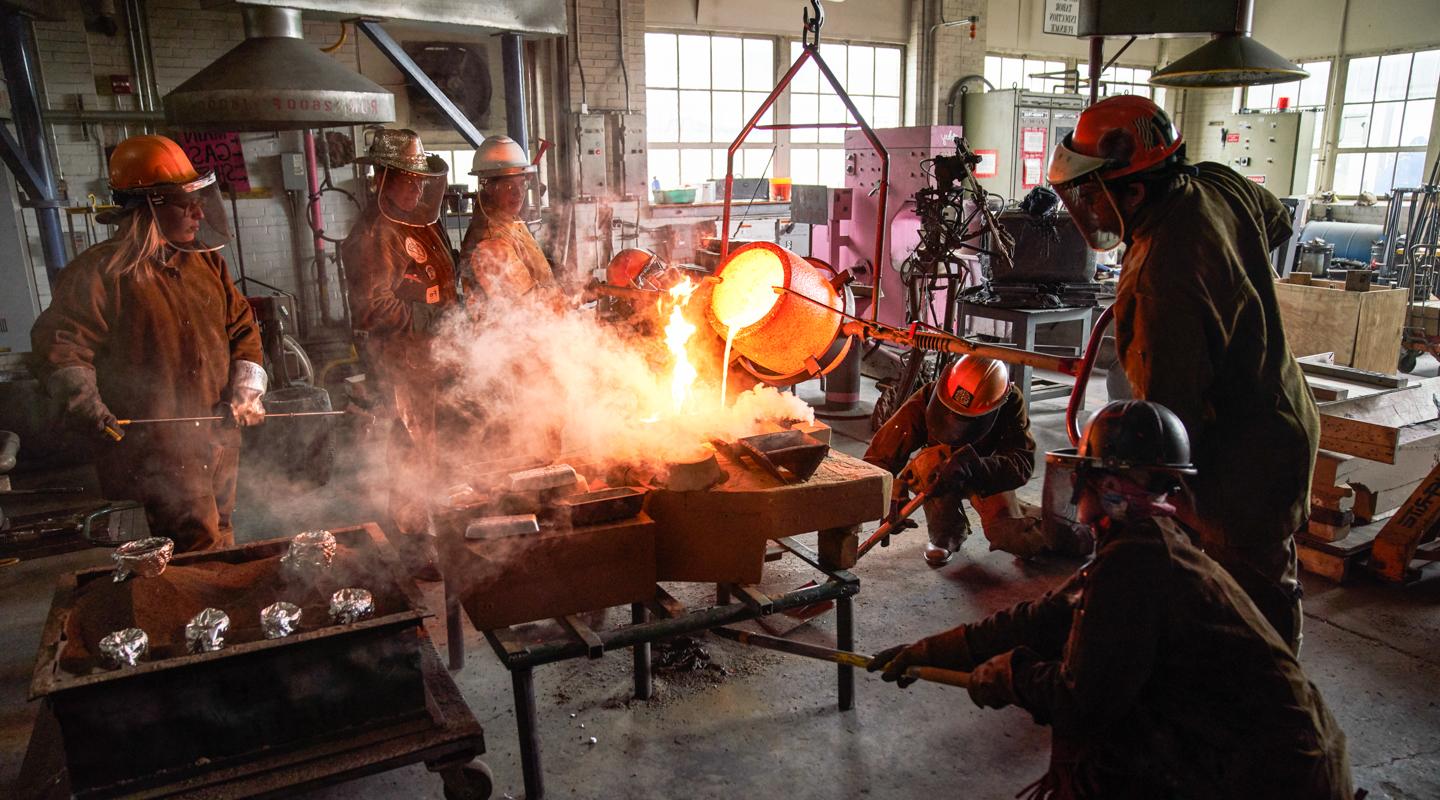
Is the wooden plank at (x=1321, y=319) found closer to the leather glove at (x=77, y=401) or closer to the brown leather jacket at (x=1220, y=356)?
the brown leather jacket at (x=1220, y=356)

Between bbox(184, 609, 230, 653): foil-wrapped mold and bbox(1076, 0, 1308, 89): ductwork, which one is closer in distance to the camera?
bbox(184, 609, 230, 653): foil-wrapped mold

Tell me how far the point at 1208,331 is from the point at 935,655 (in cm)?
110

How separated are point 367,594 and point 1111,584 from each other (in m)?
1.86

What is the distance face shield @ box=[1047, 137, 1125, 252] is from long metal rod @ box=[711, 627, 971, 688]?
1.26m

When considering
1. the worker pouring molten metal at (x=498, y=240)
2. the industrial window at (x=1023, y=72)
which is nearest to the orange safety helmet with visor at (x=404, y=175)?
the worker pouring molten metal at (x=498, y=240)

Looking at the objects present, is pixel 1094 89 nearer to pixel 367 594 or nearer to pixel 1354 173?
pixel 367 594

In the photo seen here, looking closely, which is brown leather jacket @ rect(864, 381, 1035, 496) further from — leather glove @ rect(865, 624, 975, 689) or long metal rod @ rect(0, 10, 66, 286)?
long metal rod @ rect(0, 10, 66, 286)

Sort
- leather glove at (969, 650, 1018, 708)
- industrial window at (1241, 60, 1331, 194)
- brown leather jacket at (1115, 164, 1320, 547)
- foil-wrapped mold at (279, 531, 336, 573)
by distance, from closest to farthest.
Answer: leather glove at (969, 650, 1018, 708) → brown leather jacket at (1115, 164, 1320, 547) → foil-wrapped mold at (279, 531, 336, 573) → industrial window at (1241, 60, 1331, 194)

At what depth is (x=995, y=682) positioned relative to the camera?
6.33 feet

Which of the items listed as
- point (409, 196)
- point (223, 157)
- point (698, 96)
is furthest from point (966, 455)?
point (698, 96)

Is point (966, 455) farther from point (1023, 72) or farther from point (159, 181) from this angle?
point (1023, 72)

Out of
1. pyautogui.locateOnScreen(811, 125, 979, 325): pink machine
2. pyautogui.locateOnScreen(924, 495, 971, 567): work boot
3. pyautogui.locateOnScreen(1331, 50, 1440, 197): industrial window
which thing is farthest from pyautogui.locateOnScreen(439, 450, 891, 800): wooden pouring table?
pyautogui.locateOnScreen(1331, 50, 1440, 197): industrial window

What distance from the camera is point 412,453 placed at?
4359mm

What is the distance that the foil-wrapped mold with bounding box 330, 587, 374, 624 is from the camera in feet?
7.78
